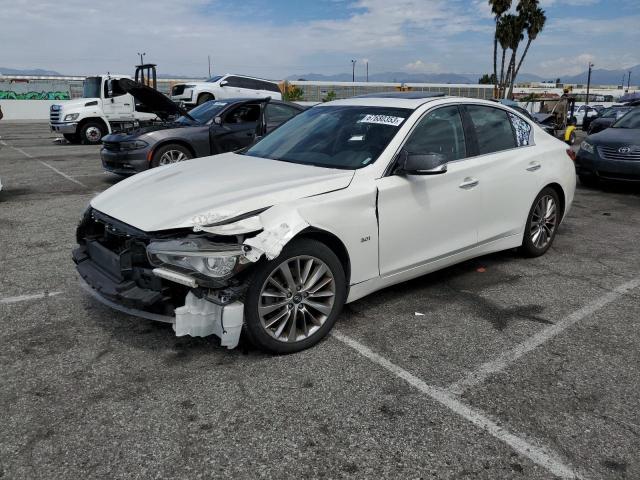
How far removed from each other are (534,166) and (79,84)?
4017 centimetres

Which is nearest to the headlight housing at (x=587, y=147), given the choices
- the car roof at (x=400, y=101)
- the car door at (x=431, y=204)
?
the car roof at (x=400, y=101)

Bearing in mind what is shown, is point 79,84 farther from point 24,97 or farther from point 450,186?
point 450,186

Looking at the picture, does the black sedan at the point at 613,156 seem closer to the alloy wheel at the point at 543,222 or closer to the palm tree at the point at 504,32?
the alloy wheel at the point at 543,222

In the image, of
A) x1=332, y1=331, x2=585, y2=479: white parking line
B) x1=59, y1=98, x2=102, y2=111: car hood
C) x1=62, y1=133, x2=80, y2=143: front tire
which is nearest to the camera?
x1=332, y1=331, x2=585, y2=479: white parking line

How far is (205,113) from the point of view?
398 inches

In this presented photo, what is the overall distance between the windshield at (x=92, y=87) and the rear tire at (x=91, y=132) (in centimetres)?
93

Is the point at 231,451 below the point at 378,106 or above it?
below

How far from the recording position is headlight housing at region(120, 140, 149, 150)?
905 cm

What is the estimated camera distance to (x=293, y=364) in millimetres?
3344

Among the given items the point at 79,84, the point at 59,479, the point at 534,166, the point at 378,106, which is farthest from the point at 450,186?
the point at 79,84

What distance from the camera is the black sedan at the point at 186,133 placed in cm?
905

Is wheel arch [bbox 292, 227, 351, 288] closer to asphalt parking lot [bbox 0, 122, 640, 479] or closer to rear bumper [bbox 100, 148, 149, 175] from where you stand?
asphalt parking lot [bbox 0, 122, 640, 479]

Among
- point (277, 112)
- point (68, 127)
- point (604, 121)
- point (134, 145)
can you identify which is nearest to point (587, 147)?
point (277, 112)

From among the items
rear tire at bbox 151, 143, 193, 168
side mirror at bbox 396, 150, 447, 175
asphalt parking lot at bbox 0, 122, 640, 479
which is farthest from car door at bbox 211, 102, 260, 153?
side mirror at bbox 396, 150, 447, 175
